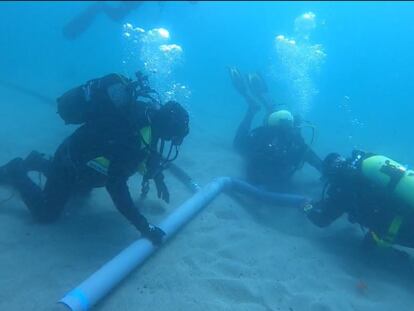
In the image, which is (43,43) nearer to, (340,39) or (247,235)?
(247,235)

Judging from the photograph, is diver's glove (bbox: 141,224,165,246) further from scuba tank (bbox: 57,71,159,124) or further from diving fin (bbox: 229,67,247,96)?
diving fin (bbox: 229,67,247,96)

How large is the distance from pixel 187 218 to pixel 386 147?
62.0 feet

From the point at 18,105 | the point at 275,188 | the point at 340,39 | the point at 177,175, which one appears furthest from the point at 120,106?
the point at 340,39

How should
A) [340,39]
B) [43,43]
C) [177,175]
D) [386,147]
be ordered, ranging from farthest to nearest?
1. [340,39]
2. [43,43]
3. [386,147]
4. [177,175]

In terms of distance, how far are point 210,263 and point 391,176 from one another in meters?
2.83

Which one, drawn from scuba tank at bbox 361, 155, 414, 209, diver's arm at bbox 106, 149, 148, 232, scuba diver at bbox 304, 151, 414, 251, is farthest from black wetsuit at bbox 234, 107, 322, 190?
diver's arm at bbox 106, 149, 148, 232

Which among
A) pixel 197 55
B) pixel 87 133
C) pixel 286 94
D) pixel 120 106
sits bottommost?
pixel 197 55

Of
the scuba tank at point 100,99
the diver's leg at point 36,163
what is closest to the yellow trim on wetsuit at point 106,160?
the scuba tank at point 100,99

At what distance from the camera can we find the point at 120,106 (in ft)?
16.4

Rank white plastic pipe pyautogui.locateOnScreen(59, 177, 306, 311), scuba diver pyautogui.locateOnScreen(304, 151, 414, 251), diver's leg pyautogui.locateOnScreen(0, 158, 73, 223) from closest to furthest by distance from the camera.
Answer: white plastic pipe pyautogui.locateOnScreen(59, 177, 306, 311)
diver's leg pyautogui.locateOnScreen(0, 158, 73, 223)
scuba diver pyautogui.locateOnScreen(304, 151, 414, 251)

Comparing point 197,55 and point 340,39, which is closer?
point 197,55

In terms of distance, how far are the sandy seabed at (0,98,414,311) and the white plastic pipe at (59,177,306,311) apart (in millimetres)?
190

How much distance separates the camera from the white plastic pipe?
3.99 metres

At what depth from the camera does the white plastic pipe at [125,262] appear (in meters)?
3.99
